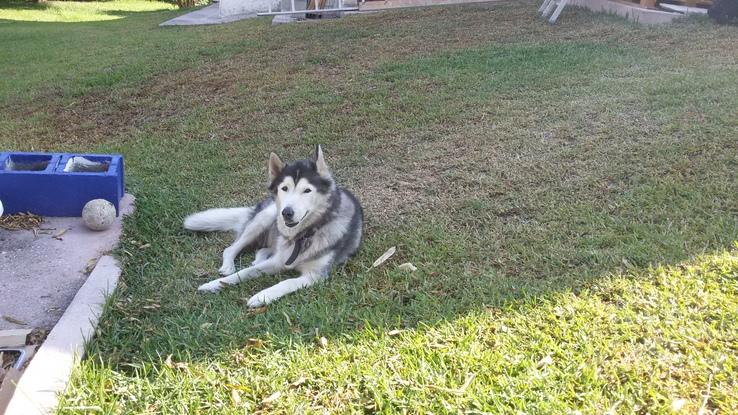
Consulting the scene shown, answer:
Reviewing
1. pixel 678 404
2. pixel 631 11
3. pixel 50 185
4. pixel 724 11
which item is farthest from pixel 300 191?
pixel 631 11

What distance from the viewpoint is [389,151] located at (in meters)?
5.27

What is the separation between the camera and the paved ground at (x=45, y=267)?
114 inches

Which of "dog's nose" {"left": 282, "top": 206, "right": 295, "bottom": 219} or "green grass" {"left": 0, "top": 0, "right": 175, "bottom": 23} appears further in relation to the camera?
"green grass" {"left": 0, "top": 0, "right": 175, "bottom": 23}

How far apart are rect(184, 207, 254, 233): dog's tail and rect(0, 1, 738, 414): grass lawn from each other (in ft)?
0.45

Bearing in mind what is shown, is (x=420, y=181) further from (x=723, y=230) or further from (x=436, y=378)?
(x=436, y=378)

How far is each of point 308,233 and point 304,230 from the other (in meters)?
0.03

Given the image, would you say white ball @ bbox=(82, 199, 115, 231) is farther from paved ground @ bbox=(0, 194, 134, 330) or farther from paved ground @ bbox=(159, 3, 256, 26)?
paved ground @ bbox=(159, 3, 256, 26)

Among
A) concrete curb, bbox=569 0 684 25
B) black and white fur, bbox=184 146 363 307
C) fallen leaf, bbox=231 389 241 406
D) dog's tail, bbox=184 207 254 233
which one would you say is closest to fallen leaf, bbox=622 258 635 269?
black and white fur, bbox=184 146 363 307

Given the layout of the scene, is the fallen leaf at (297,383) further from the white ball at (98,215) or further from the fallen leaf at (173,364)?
the white ball at (98,215)

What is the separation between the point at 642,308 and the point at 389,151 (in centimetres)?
292

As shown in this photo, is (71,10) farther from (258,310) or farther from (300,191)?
(258,310)

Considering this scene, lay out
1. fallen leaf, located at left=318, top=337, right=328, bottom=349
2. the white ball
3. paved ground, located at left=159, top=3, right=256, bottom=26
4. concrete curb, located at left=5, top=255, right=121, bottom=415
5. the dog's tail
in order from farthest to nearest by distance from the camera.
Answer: paved ground, located at left=159, top=3, right=256, bottom=26
the dog's tail
the white ball
fallen leaf, located at left=318, top=337, right=328, bottom=349
concrete curb, located at left=5, top=255, right=121, bottom=415

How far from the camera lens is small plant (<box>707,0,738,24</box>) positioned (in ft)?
25.9

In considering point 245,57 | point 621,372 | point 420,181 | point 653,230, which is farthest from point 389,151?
point 245,57
